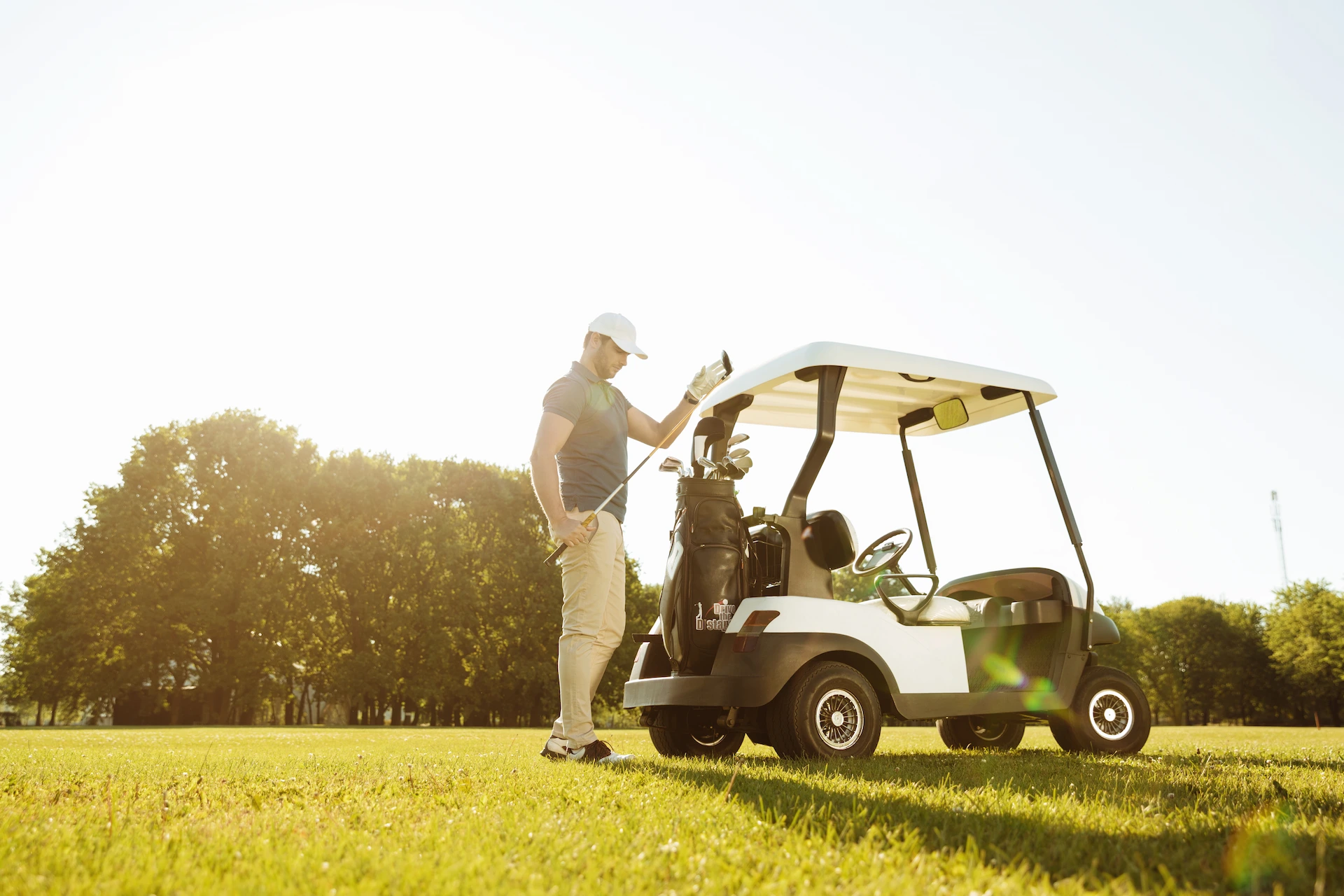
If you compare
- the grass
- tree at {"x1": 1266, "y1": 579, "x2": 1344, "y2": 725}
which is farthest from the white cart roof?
tree at {"x1": 1266, "y1": 579, "x2": 1344, "y2": 725}

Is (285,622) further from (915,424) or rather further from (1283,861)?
(1283,861)

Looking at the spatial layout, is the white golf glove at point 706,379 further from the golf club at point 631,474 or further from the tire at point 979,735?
the tire at point 979,735

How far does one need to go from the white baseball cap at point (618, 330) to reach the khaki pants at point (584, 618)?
107 cm

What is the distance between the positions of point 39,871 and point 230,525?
34.8 m

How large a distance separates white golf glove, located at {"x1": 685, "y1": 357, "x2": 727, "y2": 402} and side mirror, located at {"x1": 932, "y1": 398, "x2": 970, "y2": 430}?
8.03 feet

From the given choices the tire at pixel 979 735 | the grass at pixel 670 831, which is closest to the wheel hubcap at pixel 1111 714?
the tire at pixel 979 735

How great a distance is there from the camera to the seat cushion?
5.93 m

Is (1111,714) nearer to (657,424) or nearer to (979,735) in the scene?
(979,735)

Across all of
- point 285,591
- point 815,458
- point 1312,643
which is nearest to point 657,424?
point 815,458

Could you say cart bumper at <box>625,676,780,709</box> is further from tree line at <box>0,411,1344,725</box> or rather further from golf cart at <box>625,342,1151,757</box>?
tree line at <box>0,411,1344,725</box>

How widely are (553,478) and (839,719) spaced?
228 cm

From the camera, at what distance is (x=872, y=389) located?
724 cm

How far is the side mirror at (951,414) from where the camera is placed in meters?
7.56

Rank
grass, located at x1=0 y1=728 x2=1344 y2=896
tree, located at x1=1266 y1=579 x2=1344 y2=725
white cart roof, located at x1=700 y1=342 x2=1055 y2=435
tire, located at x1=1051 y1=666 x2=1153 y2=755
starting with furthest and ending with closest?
1. tree, located at x1=1266 y1=579 x2=1344 y2=725
2. tire, located at x1=1051 y1=666 x2=1153 y2=755
3. white cart roof, located at x1=700 y1=342 x2=1055 y2=435
4. grass, located at x1=0 y1=728 x2=1344 y2=896
